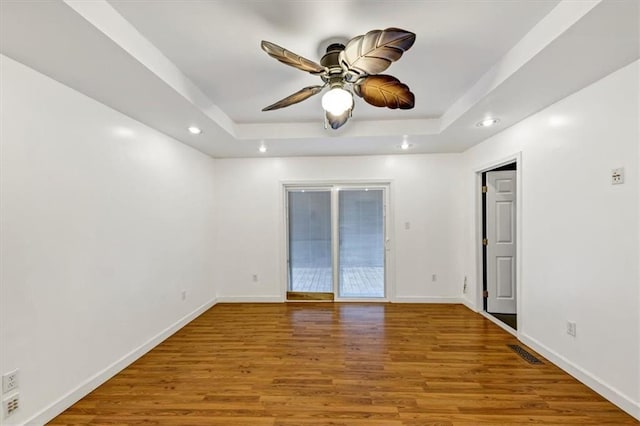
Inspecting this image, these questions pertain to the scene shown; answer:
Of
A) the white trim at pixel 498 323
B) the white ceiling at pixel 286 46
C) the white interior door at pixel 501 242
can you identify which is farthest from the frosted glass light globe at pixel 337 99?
the white trim at pixel 498 323

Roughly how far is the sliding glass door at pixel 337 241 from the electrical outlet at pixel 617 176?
2.68 metres

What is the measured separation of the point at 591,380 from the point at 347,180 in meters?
3.34

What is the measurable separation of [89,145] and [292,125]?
2017 mm

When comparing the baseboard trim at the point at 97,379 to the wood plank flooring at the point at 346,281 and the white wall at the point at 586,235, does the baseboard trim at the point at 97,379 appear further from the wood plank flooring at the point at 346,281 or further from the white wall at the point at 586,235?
the white wall at the point at 586,235

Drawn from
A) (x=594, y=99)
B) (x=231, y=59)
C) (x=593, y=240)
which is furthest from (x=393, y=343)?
(x=231, y=59)

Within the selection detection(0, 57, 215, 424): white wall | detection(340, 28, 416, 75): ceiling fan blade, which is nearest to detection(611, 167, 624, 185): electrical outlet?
detection(340, 28, 416, 75): ceiling fan blade

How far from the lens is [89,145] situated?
7.27 ft

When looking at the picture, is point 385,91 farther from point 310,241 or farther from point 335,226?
point 310,241

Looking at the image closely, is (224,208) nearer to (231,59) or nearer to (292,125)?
(292,125)

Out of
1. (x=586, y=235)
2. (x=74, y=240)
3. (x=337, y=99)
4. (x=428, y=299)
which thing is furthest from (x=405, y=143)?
(x=74, y=240)

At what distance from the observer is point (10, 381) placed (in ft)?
5.47

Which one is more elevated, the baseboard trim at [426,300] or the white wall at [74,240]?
the white wall at [74,240]

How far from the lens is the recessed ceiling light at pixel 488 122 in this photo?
288 centimetres

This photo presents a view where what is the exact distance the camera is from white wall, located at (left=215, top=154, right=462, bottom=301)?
430 cm
